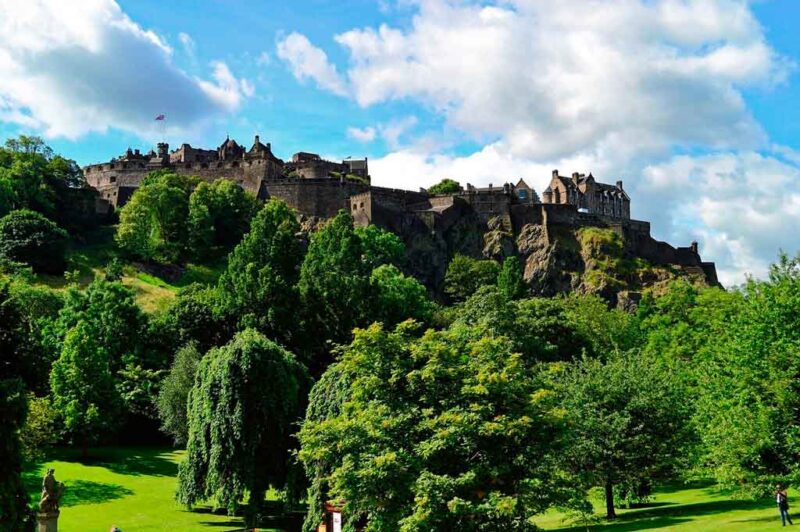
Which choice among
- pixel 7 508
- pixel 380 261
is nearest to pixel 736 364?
pixel 7 508

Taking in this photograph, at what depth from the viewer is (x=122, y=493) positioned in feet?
118

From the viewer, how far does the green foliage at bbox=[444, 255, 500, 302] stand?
88938mm

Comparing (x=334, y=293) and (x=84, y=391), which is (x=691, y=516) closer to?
(x=84, y=391)

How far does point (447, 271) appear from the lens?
302 feet

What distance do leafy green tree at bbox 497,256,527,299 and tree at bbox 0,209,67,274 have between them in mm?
44941

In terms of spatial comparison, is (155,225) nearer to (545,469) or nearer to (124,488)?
(124,488)

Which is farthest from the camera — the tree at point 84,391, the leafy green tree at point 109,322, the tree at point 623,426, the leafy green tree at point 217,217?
the leafy green tree at point 217,217

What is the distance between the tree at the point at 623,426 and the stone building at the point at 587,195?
3625 inches

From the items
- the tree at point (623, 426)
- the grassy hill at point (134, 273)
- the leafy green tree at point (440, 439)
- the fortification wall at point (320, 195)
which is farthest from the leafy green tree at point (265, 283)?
the fortification wall at point (320, 195)

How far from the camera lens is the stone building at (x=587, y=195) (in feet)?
403

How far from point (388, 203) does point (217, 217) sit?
2020 centimetres

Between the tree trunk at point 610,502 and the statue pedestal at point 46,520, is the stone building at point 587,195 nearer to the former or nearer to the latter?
the tree trunk at point 610,502

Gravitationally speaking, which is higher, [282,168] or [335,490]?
[282,168]

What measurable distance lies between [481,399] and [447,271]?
233 feet
